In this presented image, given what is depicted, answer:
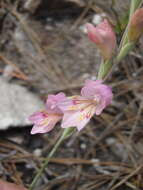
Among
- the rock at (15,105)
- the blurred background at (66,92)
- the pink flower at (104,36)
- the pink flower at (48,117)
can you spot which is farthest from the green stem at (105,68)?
the rock at (15,105)

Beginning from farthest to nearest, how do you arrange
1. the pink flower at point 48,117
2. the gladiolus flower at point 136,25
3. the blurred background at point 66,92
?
the blurred background at point 66,92
the pink flower at point 48,117
the gladiolus flower at point 136,25

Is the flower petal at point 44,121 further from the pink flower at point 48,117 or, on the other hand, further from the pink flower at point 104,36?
the pink flower at point 104,36

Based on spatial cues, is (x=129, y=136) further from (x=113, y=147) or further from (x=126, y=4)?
(x=126, y=4)

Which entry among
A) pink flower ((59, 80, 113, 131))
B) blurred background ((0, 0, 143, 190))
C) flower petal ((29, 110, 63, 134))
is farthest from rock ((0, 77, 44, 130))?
pink flower ((59, 80, 113, 131))

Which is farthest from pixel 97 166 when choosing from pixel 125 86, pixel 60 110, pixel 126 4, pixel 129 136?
pixel 126 4

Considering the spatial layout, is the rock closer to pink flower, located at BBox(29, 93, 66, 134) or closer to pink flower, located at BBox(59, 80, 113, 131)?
pink flower, located at BBox(29, 93, 66, 134)

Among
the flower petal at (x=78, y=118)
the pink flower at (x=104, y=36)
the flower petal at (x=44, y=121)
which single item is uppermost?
the pink flower at (x=104, y=36)

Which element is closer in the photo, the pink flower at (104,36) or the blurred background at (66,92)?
the pink flower at (104,36)
